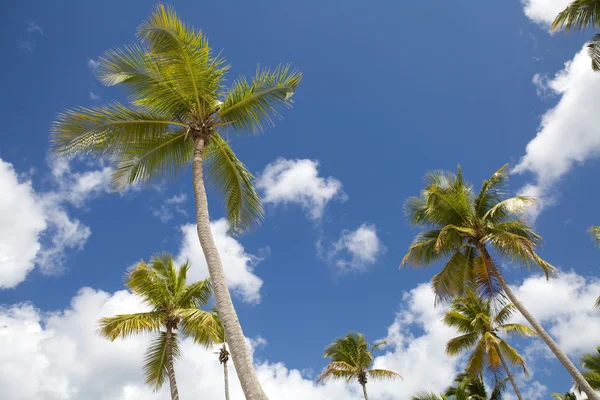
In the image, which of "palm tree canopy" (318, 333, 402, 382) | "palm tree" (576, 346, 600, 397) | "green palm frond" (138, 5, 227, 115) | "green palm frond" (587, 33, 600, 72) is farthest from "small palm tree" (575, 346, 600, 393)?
"green palm frond" (138, 5, 227, 115)

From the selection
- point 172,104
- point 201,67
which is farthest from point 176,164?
point 201,67

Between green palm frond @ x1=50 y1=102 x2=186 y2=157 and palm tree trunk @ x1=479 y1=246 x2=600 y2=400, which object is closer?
green palm frond @ x1=50 y1=102 x2=186 y2=157

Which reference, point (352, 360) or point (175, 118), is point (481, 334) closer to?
point (352, 360)

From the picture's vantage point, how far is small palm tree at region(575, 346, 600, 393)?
85.9 ft

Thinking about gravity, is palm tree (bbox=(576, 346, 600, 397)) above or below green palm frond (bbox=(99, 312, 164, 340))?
below

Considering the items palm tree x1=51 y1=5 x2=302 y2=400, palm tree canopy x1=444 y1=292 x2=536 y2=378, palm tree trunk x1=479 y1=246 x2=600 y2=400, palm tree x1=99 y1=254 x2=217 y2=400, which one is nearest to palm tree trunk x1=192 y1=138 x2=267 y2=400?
palm tree x1=51 y1=5 x2=302 y2=400

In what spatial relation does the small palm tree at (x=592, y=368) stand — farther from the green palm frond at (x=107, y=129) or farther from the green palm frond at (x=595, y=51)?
the green palm frond at (x=107, y=129)

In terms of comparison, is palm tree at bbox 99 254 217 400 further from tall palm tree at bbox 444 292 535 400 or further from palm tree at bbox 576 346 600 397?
palm tree at bbox 576 346 600 397

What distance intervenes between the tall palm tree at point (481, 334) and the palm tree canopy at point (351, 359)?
5336 millimetres

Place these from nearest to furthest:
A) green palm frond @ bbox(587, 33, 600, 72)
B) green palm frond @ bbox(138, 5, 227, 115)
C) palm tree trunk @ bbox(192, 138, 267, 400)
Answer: palm tree trunk @ bbox(192, 138, 267, 400)
green palm frond @ bbox(138, 5, 227, 115)
green palm frond @ bbox(587, 33, 600, 72)

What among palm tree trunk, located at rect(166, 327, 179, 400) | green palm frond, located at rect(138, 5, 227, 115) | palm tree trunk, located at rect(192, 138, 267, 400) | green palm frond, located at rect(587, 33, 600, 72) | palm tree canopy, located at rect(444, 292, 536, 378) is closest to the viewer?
palm tree trunk, located at rect(192, 138, 267, 400)

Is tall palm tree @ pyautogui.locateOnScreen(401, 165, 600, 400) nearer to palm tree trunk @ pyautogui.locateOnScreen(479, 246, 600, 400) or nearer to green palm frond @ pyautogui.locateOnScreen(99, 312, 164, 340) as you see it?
palm tree trunk @ pyautogui.locateOnScreen(479, 246, 600, 400)

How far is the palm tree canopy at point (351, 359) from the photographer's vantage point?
Answer: 27641 mm

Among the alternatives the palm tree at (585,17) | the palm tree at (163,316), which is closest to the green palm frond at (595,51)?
the palm tree at (585,17)
